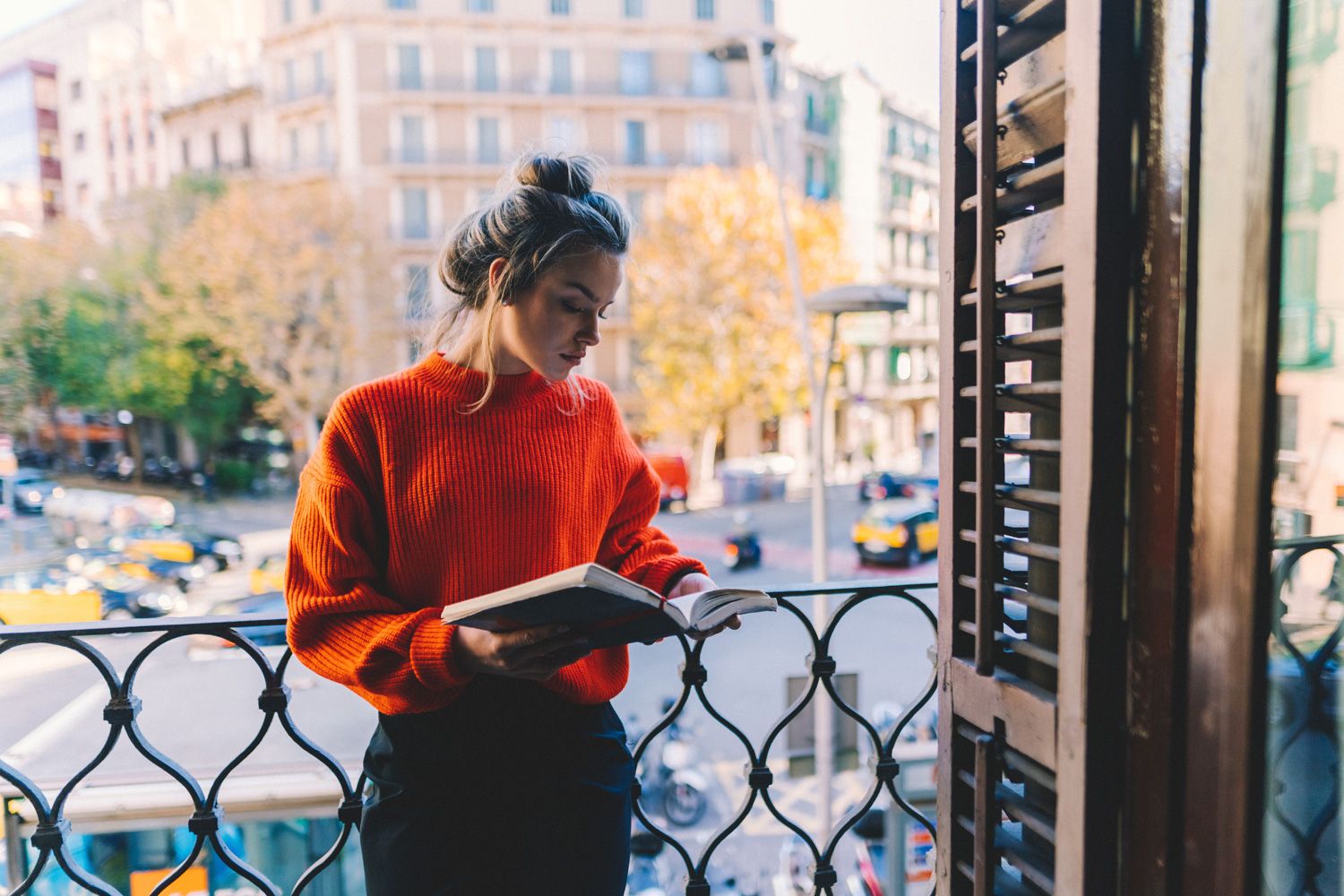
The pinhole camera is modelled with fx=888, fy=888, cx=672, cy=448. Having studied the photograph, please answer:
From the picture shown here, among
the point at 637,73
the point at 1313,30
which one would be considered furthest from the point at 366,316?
the point at 1313,30

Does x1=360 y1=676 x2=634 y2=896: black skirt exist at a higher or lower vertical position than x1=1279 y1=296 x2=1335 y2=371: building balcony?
lower

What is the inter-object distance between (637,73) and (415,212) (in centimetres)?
704

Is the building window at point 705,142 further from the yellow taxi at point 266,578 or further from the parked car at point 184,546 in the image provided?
the yellow taxi at point 266,578

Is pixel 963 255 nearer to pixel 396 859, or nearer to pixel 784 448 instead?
pixel 396 859

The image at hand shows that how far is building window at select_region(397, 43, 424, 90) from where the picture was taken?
895 inches

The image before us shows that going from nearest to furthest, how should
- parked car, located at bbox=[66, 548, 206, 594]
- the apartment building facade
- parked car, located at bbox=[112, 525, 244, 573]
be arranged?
1. parked car, located at bbox=[66, 548, 206, 594]
2. parked car, located at bbox=[112, 525, 244, 573]
3. the apartment building facade

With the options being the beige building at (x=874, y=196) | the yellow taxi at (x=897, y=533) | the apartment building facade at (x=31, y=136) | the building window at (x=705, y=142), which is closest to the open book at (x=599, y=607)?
the yellow taxi at (x=897, y=533)

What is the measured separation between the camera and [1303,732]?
797mm

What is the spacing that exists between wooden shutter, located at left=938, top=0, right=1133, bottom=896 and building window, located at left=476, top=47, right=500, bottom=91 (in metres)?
24.8

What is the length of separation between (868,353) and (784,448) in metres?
3.47

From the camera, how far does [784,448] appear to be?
24.8 meters

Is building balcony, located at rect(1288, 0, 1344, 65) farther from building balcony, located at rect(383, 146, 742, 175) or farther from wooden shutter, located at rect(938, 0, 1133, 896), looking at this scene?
building balcony, located at rect(383, 146, 742, 175)

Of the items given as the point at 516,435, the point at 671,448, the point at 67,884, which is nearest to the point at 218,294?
the point at 671,448

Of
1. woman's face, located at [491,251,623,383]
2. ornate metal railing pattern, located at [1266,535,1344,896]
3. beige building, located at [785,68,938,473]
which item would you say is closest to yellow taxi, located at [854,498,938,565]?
beige building, located at [785,68,938,473]
